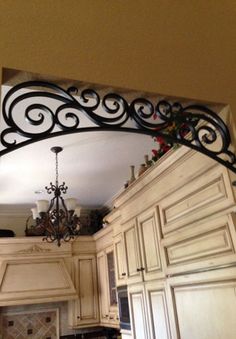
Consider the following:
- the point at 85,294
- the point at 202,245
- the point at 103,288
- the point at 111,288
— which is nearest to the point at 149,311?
the point at 202,245

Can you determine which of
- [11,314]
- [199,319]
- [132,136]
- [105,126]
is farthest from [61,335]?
[105,126]

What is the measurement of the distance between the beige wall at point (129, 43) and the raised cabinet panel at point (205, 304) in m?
0.78

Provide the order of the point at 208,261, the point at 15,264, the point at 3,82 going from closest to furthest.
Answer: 1. the point at 3,82
2. the point at 208,261
3. the point at 15,264

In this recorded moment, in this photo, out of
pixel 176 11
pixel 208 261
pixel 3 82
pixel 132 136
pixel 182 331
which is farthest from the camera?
pixel 132 136

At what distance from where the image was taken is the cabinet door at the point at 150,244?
1.98 m

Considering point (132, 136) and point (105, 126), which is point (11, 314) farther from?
point (105, 126)

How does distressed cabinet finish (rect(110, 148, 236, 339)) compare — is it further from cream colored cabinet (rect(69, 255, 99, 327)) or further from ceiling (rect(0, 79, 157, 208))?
cream colored cabinet (rect(69, 255, 99, 327))

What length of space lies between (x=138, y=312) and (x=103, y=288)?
2005 millimetres

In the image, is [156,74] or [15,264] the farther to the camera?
[15,264]

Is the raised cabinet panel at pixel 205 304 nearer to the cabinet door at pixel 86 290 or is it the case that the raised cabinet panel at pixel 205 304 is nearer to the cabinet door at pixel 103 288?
the cabinet door at pixel 103 288

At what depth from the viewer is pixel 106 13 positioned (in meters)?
1.14

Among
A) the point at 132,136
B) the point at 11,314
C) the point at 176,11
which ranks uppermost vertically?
the point at 132,136

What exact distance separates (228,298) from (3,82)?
119cm

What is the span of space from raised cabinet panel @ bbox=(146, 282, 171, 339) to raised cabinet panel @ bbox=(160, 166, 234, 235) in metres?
0.40
